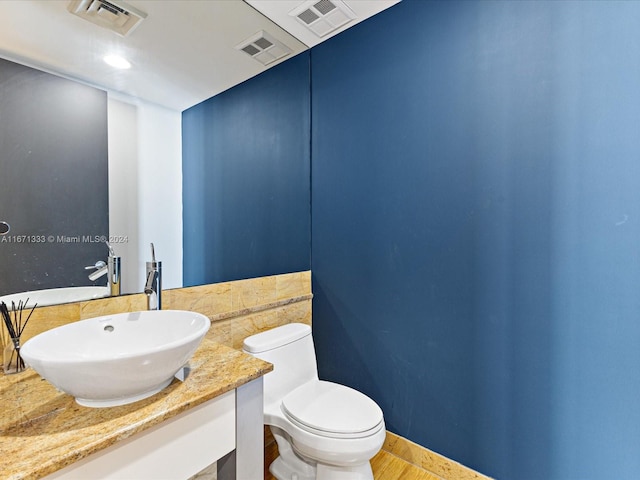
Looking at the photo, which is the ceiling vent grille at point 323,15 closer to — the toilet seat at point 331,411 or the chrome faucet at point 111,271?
the chrome faucet at point 111,271

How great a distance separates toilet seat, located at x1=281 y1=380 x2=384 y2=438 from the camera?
132 centimetres

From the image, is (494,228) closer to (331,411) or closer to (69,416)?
(331,411)

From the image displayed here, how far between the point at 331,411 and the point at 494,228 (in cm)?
108

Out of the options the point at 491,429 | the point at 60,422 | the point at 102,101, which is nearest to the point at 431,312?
the point at 491,429

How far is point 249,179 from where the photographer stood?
6.52 feet

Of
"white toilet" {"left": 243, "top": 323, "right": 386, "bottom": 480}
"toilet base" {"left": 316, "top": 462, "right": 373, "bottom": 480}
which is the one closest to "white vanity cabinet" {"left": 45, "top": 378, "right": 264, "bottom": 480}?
"white toilet" {"left": 243, "top": 323, "right": 386, "bottom": 480}

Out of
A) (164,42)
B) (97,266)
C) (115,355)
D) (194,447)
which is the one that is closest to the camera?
(115,355)

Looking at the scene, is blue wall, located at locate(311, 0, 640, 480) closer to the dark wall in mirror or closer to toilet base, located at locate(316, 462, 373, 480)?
toilet base, located at locate(316, 462, 373, 480)

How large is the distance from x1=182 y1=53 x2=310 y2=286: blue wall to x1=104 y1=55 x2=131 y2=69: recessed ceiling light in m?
0.30

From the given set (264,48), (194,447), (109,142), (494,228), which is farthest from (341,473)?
(264,48)

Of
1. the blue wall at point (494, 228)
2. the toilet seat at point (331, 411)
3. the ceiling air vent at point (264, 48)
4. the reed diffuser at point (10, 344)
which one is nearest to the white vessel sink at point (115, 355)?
the reed diffuser at point (10, 344)

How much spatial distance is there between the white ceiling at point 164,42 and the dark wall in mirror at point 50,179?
0.26ft

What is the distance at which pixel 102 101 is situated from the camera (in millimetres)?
1329

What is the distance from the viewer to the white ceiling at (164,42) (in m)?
1.17
